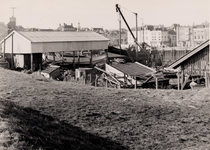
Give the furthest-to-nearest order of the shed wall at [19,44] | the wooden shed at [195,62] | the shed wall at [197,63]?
the shed wall at [19,44] < the shed wall at [197,63] < the wooden shed at [195,62]

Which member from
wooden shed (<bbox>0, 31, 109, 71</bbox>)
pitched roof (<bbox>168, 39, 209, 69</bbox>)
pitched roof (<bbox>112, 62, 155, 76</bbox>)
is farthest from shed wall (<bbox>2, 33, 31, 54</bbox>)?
pitched roof (<bbox>168, 39, 209, 69</bbox>)

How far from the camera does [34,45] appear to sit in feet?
112

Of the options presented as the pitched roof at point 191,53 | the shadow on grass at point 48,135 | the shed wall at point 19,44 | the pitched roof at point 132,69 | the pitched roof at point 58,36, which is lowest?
the shadow on grass at point 48,135

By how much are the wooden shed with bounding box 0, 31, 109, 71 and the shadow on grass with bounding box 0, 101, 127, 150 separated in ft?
78.8

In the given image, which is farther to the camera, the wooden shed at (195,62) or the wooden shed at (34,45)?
the wooden shed at (34,45)

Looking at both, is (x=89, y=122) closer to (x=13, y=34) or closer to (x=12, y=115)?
(x=12, y=115)

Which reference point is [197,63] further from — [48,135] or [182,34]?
[182,34]

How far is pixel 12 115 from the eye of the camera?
31.7 ft

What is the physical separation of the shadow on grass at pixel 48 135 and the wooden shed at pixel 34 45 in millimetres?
24027

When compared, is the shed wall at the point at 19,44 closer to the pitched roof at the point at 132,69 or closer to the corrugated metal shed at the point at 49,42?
the corrugated metal shed at the point at 49,42

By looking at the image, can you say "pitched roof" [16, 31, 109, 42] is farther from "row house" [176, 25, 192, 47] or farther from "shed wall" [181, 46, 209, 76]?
"row house" [176, 25, 192, 47]

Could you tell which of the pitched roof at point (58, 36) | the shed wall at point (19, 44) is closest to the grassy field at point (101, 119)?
the shed wall at point (19, 44)

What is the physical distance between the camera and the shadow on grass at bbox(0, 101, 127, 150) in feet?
24.0

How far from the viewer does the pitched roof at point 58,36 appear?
35219 millimetres
